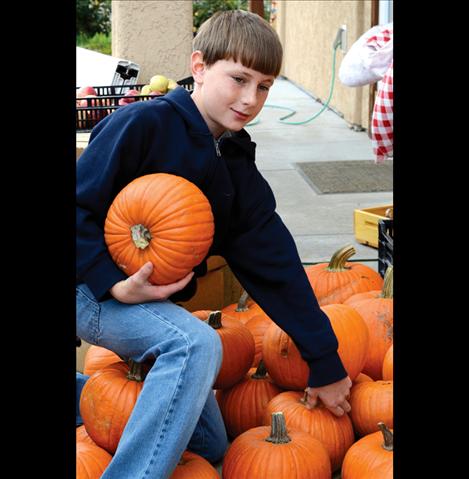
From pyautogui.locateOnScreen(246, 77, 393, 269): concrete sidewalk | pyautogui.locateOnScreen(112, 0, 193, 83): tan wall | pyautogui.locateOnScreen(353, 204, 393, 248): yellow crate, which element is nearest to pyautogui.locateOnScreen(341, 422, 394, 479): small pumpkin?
pyautogui.locateOnScreen(246, 77, 393, 269): concrete sidewalk

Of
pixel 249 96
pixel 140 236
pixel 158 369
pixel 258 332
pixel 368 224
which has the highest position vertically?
pixel 249 96

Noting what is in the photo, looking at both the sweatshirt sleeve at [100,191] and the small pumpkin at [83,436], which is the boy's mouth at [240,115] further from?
the small pumpkin at [83,436]

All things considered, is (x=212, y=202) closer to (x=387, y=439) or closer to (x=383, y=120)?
(x=387, y=439)

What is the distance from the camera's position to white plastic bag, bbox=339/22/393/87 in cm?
522

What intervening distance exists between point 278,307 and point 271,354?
0.79 feet

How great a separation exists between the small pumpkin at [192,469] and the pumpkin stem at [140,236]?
0.61 metres

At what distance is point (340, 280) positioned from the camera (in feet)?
11.8

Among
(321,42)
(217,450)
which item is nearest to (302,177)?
(217,450)

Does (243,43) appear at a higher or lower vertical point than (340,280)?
higher

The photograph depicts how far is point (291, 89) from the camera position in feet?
55.0

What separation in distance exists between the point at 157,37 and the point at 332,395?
4.59 metres

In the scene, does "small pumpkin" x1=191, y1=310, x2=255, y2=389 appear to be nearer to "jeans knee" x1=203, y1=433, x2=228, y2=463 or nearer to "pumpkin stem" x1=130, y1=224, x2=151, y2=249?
"jeans knee" x1=203, y1=433, x2=228, y2=463
